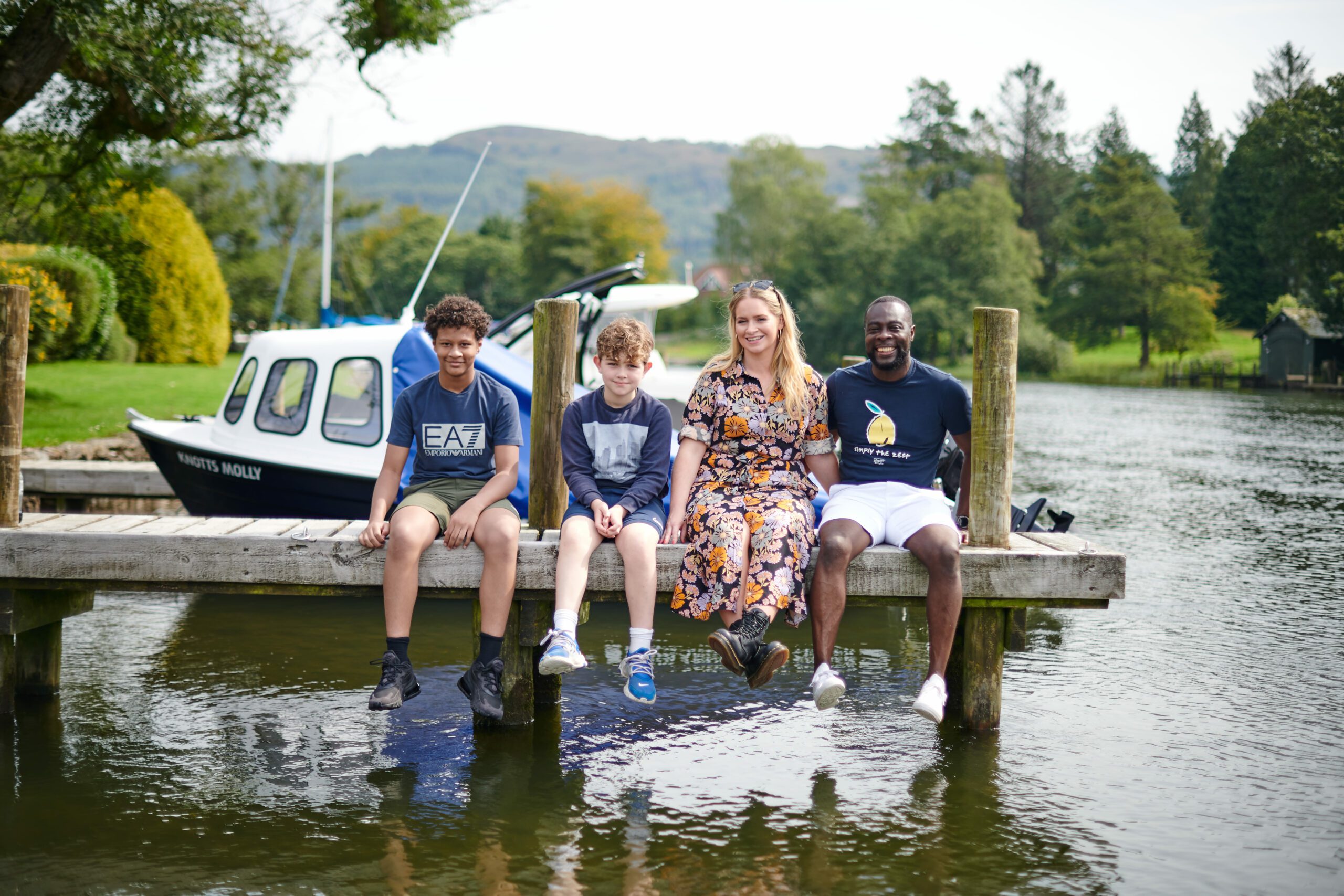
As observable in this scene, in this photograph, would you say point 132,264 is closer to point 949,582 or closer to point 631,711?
point 631,711

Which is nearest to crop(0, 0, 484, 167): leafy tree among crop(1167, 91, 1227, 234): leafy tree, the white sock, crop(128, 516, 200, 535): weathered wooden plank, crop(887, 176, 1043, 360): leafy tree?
crop(128, 516, 200, 535): weathered wooden plank

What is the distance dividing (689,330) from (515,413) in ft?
343

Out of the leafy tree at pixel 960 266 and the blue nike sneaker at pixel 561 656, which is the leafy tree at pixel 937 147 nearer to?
the leafy tree at pixel 960 266

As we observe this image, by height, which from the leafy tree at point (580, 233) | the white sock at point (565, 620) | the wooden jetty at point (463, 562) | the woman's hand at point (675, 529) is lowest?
the white sock at point (565, 620)

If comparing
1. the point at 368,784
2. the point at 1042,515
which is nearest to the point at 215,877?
the point at 368,784

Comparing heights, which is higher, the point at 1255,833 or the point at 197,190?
the point at 197,190

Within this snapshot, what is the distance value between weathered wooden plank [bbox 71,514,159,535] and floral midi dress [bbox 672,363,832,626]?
2814 mm

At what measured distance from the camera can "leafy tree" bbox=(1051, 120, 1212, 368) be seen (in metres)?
71.7

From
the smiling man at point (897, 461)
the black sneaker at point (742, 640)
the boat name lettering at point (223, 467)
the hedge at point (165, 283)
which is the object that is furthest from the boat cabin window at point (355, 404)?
the hedge at point (165, 283)

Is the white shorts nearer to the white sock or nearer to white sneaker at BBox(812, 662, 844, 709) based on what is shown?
white sneaker at BBox(812, 662, 844, 709)

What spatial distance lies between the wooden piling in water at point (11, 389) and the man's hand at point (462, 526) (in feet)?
7.04

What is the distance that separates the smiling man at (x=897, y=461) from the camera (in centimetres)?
562

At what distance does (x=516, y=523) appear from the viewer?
585cm

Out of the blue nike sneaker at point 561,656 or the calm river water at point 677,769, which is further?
the blue nike sneaker at point 561,656
